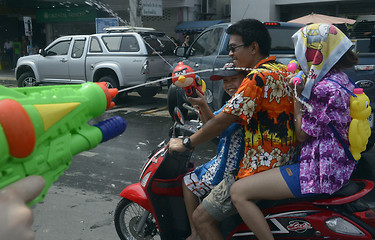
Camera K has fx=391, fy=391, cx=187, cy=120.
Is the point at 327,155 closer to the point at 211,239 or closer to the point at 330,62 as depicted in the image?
the point at 330,62

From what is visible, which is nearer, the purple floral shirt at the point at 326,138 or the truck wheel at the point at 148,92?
the purple floral shirt at the point at 326,138

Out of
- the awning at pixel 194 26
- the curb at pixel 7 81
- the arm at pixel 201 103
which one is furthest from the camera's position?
the awning at pixel 194 26

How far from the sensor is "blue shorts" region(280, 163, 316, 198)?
215 centimetres

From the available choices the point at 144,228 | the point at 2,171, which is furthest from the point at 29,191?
the point at 144,228

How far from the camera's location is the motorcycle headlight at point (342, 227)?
2.19 meters

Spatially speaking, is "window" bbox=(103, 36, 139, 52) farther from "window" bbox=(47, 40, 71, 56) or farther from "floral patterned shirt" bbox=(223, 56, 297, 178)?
"floral patterned shirt" bbox=(223, 56, 297, 178)

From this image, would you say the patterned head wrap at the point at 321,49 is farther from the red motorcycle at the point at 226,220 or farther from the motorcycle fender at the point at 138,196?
the motorcycle fender at the point at 138,196

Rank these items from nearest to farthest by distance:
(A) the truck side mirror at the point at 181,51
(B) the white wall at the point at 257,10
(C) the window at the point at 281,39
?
(C) the window at the point at 281,39
(A) the truck side mirror at the point at 181,51
(B) the white wall at the point at 257,10

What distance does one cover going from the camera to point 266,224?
2.21 metres

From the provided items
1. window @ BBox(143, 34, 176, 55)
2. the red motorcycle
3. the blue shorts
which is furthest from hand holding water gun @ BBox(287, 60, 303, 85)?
window @ BBox(143, 34, 176, 55)

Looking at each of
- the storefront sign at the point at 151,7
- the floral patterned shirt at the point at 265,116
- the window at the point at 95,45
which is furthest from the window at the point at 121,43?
the floral patterned shirt at the point at 265,116

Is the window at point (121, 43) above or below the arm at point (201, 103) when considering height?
above

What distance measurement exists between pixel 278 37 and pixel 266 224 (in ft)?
17.5

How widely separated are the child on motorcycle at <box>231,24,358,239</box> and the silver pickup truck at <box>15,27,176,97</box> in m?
7.65
